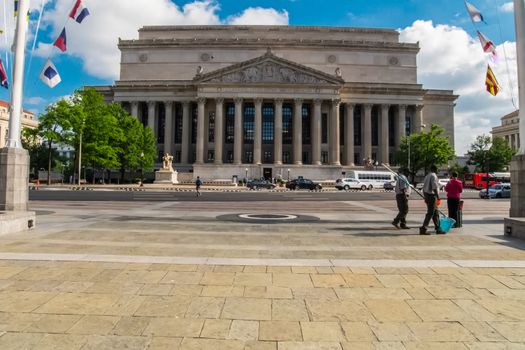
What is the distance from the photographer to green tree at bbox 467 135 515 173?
252ft

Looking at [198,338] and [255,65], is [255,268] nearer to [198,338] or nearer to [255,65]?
[198,338]

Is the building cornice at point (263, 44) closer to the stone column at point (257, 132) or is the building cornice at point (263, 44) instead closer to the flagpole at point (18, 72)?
the stone column at point (257, 132)

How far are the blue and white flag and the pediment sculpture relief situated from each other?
56.2 meters

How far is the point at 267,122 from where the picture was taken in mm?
73438

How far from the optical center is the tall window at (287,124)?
73.4m

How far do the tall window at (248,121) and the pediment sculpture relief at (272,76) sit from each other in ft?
25.2

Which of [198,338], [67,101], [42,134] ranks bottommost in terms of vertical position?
[198,338]

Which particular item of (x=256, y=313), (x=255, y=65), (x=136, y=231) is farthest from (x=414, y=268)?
(x=255, y=65)

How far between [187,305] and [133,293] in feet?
3.35

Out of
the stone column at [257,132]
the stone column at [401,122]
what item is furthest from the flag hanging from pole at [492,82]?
the stone column at [401,122]

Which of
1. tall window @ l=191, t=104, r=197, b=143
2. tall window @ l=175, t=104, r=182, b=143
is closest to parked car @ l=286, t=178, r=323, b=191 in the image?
tall window @ l=191, t=104, r=197, b=143

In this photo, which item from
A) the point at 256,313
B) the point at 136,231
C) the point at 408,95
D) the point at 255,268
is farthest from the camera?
the point at 408,95

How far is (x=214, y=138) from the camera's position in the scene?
71.1 m

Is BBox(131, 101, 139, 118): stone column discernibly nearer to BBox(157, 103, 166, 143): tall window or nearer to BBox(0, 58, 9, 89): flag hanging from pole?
BBox(157, 103, 166, 143): tall window
